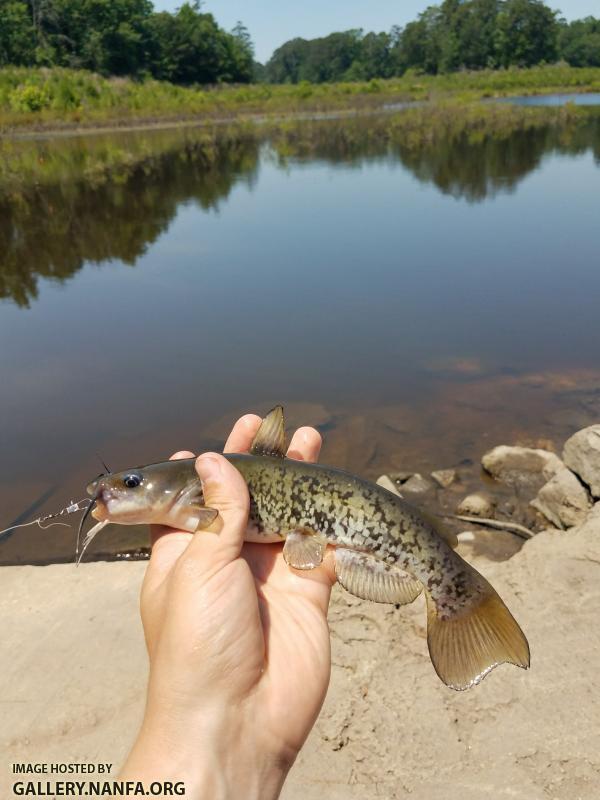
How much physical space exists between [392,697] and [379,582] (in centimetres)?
143

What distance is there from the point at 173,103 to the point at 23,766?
6004 cm

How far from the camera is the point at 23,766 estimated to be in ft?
13.4

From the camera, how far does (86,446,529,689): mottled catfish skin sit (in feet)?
10.6

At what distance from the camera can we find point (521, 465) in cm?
775

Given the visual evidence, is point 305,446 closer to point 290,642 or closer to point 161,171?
point 290,642

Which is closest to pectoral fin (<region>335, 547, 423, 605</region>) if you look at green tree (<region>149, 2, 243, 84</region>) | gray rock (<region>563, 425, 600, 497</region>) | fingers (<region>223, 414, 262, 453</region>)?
fingers (<region>223, 414, 262, 453</region>)

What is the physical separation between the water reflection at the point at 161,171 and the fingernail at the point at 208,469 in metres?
12.6

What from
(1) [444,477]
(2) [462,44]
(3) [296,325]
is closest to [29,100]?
(3) [296,325]

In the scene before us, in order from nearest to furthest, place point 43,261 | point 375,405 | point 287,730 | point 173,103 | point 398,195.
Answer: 1. point 287,730
2. point 375,405
3. point 43,261
4. point 398,195
5. point 173,103

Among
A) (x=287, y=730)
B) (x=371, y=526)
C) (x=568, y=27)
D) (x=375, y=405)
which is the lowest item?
(x=375, y=405)

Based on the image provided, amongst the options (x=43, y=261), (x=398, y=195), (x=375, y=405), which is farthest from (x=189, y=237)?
(x=375, y=405)

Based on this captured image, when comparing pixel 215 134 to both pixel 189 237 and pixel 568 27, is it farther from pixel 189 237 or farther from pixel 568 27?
pixel 568 27

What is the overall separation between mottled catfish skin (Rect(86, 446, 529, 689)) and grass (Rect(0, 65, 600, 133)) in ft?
164

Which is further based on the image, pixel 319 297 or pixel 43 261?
pixel 43 261
